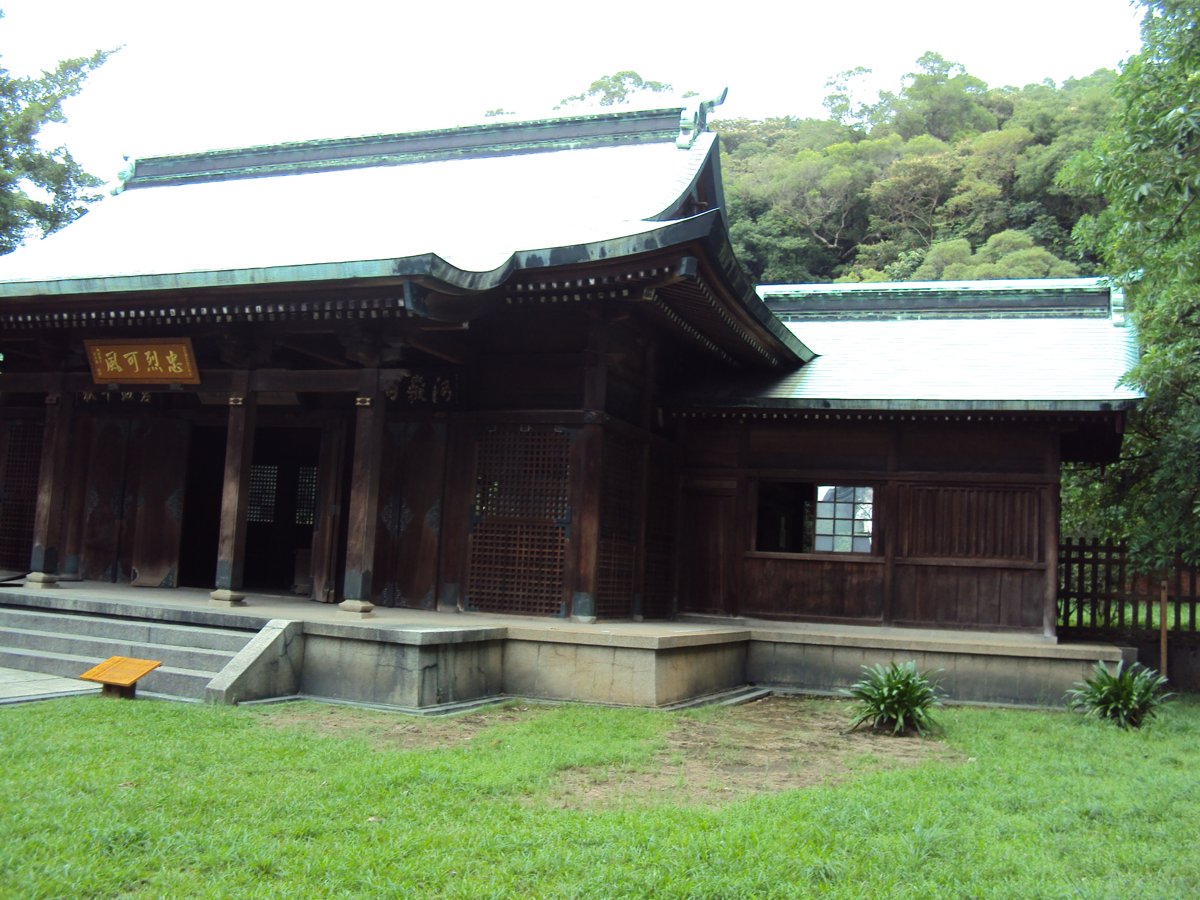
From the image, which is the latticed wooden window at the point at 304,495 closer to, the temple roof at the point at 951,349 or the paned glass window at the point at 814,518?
the temple roof at the point at 951,349

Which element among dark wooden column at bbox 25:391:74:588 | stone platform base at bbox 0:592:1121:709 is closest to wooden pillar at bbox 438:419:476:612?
stone platform base at bbox 0:592:1121:709

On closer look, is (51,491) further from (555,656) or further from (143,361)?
(555,656)

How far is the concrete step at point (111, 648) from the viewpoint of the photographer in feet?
31.1

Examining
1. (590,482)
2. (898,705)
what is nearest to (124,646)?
(590,482)

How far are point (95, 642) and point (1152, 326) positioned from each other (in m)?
11.9

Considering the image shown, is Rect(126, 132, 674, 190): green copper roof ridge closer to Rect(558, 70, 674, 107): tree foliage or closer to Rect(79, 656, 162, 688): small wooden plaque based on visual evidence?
Rect(79, 656, 162, 688): small wooden plaque

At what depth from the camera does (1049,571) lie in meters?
12.6

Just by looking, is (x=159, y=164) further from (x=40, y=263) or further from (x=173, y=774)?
(x=173, y=774)

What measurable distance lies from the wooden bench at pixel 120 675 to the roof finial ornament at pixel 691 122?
10.2m

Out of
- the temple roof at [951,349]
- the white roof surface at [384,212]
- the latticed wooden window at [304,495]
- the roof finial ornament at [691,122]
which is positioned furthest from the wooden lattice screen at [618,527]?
the latticed wooden window at [304,495]

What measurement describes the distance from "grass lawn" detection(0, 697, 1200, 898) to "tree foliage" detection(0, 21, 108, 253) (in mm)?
17848

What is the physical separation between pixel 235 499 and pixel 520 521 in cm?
310

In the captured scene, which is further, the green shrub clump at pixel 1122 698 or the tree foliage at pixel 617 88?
the tree foliage at pixel 617 88

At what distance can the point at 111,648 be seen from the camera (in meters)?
9.97
